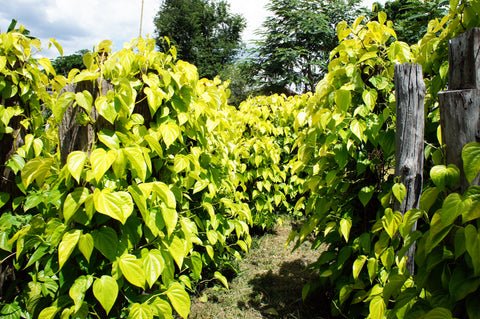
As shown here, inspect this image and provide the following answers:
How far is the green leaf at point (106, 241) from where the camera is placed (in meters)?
1.37

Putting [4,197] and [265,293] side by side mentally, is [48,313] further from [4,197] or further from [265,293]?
[265,293]

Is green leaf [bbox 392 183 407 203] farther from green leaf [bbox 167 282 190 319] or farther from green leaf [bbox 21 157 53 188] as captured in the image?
green leaf [bbox 21 157 53 188]

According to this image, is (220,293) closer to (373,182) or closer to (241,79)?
(373,182)

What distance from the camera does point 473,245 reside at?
2.74 ft

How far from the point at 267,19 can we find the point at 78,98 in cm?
2751

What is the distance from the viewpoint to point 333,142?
200cm

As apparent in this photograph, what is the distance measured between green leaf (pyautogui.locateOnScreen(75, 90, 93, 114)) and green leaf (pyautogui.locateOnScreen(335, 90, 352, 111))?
145 cm

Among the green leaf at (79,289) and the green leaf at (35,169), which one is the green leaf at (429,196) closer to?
the green leaf at (79,289)

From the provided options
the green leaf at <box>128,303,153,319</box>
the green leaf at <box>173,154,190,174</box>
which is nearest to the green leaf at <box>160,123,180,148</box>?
the green leaf at <box>173,154,190,174</box>

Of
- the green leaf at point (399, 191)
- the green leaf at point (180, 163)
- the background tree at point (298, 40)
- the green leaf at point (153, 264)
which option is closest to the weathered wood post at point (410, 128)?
the green leaf at point (399, 191)

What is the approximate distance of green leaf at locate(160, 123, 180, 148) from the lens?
1686mm

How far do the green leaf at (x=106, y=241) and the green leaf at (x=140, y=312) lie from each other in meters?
0.28

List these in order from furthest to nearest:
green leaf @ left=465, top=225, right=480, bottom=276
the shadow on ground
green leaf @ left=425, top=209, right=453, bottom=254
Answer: the shadow on ground, green leaf @ left=425, top=209, right=453, bottom=254, green leaf @ left=465, top=225, right=480, bottom=276

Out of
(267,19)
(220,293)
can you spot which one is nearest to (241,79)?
(267,19)
